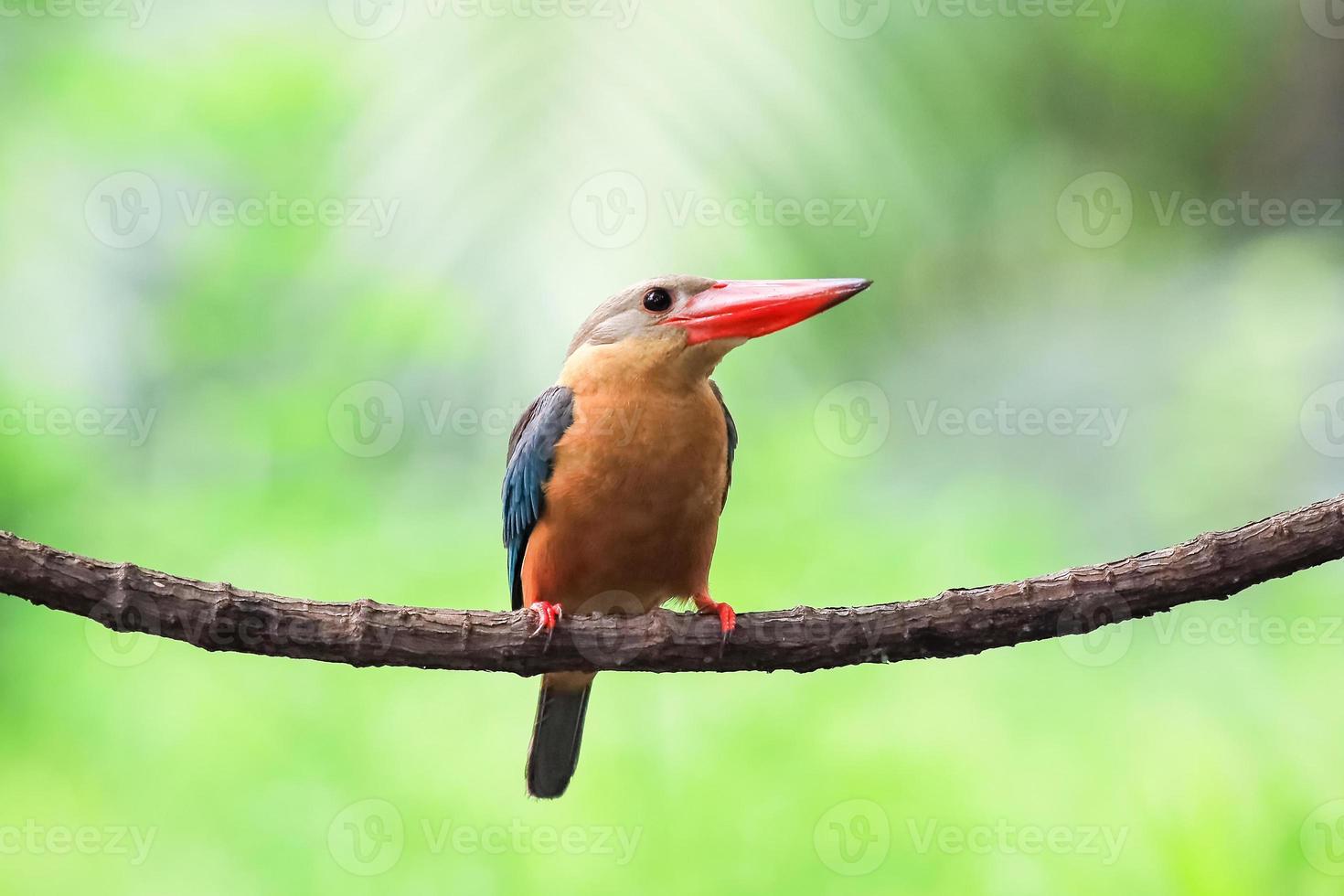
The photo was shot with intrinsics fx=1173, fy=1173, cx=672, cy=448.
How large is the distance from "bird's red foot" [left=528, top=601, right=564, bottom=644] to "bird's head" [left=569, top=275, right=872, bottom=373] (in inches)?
25.3

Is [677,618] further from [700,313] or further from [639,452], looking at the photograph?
[700,313]

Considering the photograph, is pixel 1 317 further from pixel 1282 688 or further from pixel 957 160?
pixel 1282 688

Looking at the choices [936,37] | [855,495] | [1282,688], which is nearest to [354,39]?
[936,37]

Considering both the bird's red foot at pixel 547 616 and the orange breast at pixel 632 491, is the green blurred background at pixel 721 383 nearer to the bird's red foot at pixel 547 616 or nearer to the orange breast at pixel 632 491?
the orange breast at pixel 632 491

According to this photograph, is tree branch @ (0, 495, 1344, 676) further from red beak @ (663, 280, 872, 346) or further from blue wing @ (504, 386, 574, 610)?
red beak @ (663, 280, 872, 346)

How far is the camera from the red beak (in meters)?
2.53

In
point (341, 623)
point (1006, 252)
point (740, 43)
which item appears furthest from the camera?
point (1006, 252)

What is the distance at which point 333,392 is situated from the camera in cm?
397

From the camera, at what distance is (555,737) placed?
10.4 ft

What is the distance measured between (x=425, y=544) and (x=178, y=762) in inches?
43.4

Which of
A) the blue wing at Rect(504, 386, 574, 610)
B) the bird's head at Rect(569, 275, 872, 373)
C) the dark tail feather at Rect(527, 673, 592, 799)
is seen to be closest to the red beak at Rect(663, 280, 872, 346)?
the bird's head at Rect(569, 275, 872, 373)

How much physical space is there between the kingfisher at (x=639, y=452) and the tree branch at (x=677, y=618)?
0.76 feet

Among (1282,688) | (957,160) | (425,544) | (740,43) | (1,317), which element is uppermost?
(740,43)

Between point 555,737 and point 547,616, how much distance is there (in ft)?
2.76
